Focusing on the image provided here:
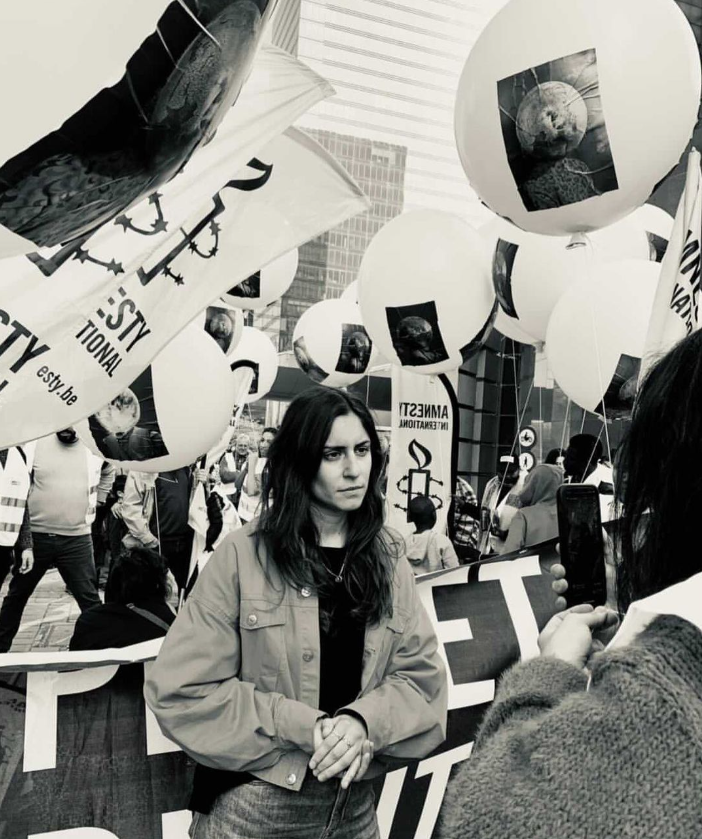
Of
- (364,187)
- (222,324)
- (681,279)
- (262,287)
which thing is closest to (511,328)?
(262,287)

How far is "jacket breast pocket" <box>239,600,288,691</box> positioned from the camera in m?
1.89

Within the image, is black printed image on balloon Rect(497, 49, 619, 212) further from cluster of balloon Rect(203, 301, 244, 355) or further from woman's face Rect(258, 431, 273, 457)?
woman's face Rect(258, 431, 273, 457)

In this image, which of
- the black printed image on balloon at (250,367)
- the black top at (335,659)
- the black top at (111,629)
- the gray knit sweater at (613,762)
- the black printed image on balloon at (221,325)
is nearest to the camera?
the gray knit sweater at (613,762)

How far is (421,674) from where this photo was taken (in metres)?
2.02

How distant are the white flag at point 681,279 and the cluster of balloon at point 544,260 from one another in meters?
1.71

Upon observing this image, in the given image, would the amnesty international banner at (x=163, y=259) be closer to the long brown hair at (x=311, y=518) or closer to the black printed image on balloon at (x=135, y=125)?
the long brown hair at (x=311, y=518)

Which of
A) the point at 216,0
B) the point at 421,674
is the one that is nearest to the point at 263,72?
the point at 216,0

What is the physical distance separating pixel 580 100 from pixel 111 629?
2260 mm

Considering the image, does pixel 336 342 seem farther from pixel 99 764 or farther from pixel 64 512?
pixel 99 764

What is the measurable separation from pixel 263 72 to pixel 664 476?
202 centimetres

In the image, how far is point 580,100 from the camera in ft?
8.85

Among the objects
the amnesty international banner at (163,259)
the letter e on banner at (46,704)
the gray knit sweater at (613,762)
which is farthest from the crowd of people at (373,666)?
the amnesty international banner at (163,259)

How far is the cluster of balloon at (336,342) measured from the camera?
777cm

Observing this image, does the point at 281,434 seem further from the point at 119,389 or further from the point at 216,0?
the point at 216,0
